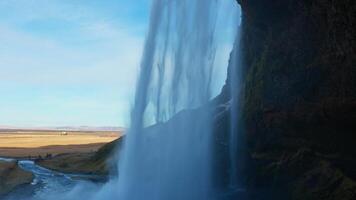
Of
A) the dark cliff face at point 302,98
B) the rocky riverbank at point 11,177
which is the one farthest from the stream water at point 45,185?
the dark cliff face at point 302,98

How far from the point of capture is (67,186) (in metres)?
51.1

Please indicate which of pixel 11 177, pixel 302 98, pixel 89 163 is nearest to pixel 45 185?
pixel 11 177

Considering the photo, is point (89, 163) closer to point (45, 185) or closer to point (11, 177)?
point (11, 177)

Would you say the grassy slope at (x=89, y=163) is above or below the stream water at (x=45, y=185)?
above

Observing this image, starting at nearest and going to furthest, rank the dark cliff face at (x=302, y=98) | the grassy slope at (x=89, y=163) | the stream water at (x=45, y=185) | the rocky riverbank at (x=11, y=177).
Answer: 1. the dark cliff face at (x=302, y=98)
2. the stream water at (x=45, y=185)
3. the rocky riverbank at (x=11, y=177)
4. the grassy slope at (x=89, y=163)

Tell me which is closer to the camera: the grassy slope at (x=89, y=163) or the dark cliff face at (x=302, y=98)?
the dark cliff face at (x=302, y=98)

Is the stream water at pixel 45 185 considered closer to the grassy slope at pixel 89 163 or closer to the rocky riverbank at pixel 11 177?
the rocky riverbank at pixel 11 177

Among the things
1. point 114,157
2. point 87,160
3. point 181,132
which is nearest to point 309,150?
point 181,132

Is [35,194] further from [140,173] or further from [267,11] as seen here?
[267,11]

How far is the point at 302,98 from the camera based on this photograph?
3067 centimetres

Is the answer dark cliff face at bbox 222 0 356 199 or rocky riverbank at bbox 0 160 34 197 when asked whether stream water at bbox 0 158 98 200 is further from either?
dark cliff face at bbox 222 0 356 199

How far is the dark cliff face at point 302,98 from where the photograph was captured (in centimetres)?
2770

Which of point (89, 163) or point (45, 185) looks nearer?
point (45, 185)

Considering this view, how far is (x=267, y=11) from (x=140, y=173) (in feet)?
46.6
